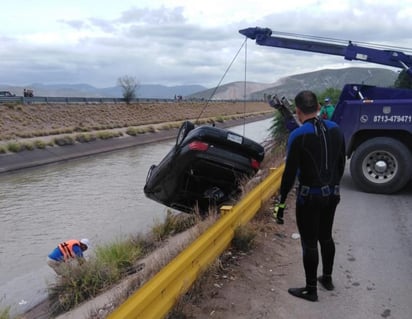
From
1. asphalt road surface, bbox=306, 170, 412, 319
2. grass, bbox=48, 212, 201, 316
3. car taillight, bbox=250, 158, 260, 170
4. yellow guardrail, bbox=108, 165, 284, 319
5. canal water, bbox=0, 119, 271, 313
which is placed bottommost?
canal water, bbox=0, 119, 271, 313

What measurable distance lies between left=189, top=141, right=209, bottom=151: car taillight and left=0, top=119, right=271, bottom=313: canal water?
302 cm

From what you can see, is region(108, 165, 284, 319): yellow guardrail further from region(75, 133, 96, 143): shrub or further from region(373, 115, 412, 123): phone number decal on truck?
region(75, 133, 96, 143): shrub

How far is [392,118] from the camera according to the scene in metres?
9.30

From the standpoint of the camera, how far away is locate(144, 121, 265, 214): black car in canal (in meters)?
7.31

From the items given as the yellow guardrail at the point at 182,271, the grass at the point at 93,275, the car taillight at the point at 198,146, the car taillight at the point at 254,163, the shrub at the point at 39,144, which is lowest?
the shrub at the point at 39,144

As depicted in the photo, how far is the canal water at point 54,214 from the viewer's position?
27.2 ft

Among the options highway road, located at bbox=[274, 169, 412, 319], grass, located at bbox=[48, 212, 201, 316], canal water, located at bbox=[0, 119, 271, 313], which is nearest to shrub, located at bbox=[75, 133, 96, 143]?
canal water, located at bbox=[0, 119, 271, 313]

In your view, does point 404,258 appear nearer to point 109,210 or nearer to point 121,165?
point 109,210

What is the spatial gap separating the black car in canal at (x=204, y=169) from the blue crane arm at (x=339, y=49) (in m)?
6.91

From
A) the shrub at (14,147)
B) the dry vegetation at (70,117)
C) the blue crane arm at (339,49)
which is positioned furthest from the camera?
the dry vegetation at (70,117)

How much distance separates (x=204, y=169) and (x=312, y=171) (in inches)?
127

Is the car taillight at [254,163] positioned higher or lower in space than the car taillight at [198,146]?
lower

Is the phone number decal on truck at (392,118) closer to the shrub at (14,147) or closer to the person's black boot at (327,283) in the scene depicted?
the person's black boot at (327,283)

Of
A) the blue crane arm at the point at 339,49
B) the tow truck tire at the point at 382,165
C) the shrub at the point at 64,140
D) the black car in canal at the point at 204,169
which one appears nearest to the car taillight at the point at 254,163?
the black car in canal at the point at 204,169
